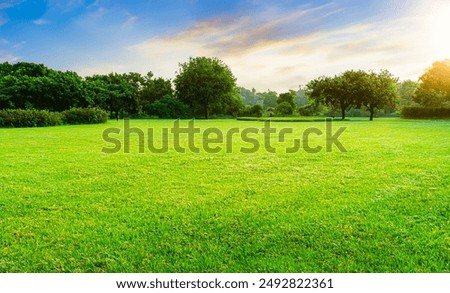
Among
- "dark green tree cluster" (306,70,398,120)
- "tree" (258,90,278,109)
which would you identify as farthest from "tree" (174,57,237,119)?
"tree" (258,90,278,109)

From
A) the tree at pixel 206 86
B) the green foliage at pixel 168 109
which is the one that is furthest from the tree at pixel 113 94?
the tree at pixel 206 86

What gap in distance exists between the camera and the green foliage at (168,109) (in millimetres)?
44056

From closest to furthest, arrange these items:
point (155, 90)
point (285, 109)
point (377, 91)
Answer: point (377, 91) < point (285, 109) < point (155, 90)

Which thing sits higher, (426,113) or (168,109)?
(168,109)

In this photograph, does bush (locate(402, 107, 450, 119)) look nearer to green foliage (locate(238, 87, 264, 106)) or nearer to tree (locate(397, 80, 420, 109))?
tree (locate(397, 80, 420, 109))

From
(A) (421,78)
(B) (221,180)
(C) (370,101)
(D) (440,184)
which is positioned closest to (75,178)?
(B) (221,180)

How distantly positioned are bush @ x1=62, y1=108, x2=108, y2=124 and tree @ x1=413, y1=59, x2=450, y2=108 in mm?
37691

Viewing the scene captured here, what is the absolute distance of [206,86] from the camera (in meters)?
45.1

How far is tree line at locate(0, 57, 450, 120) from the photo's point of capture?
1180 inches

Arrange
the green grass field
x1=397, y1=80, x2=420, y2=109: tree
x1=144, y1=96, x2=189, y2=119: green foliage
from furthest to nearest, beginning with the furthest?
1. x1=397, y1=80, x2=420, y2=109: tree
2. x1=144, y1=96, x2=189, y2=119: green foliage
3. the green grass field

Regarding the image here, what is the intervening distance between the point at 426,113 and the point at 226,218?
41.2 meters

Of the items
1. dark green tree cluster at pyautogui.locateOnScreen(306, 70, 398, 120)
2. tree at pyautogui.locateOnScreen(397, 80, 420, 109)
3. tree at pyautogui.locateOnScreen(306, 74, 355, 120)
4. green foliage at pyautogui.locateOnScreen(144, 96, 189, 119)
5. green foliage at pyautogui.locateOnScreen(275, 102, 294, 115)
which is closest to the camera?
dark green tree cluster at pyautogui.locateOnScreen(306, 70, 398, 120)

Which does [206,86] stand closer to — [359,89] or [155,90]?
[155,90]

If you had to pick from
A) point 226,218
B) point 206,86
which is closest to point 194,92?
point 206,86
